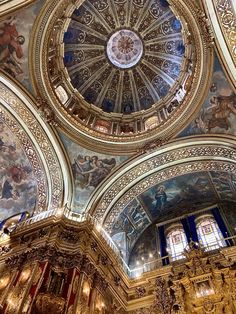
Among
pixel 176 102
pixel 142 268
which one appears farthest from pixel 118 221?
pixel 176 102

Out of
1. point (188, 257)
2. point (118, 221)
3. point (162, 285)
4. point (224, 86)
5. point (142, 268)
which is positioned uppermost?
point (224, 86)

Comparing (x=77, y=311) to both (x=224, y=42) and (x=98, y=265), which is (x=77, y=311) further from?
(x=224, y=42)

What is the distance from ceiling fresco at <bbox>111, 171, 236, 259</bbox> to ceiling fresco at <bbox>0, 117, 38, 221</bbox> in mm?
4831

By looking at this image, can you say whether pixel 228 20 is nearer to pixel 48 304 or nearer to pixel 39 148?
pixel 39 148

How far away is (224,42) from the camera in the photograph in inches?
443

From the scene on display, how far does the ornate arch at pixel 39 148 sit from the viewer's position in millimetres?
13672

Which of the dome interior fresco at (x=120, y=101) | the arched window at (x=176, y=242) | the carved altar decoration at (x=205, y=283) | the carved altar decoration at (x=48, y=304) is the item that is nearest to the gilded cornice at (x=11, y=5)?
the dome interior fresco at (x=120, y=101)

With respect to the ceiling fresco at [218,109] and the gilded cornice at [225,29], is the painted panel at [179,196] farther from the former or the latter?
the gilded cornice at [225,29]

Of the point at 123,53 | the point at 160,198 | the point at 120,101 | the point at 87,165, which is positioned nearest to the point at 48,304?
the point at 87,165

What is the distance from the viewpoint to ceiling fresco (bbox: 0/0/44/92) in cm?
1193

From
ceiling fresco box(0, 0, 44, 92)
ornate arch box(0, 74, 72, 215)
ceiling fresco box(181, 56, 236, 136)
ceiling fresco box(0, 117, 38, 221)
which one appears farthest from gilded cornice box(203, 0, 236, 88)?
ceiling fresco box(0, 117, 38, 221)

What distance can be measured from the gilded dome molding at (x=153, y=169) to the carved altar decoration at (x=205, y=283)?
3830 millimetres

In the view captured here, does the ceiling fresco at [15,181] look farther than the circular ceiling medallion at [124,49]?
No

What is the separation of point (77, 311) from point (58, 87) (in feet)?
36.7
